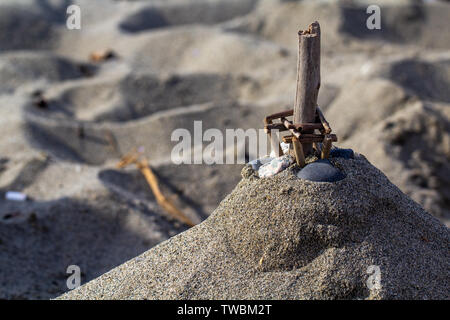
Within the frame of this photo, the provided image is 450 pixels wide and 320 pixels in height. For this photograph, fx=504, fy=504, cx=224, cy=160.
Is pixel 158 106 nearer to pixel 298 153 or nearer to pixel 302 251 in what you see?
pixel 298 153

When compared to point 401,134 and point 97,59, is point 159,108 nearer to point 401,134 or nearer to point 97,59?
point 97,59

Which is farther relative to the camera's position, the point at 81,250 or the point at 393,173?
the point at 393,173

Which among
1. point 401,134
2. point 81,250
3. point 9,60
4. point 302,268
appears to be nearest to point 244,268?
point 302,268

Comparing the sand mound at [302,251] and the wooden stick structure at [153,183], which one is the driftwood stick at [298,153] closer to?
the sand mound at [302,251]

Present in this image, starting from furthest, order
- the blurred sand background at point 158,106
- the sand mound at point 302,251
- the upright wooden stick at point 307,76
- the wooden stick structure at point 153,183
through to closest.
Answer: the wooden stick structure at point 153,183
the blurred sand background at point 158,106
the upright wooden stick at point 307,76
the sand mound at point 302,251

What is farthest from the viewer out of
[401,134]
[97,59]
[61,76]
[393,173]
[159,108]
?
[97,59]

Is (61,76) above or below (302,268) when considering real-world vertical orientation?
above

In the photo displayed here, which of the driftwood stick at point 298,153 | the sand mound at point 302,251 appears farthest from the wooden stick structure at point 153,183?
the driftwood stick at point 298,153
